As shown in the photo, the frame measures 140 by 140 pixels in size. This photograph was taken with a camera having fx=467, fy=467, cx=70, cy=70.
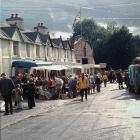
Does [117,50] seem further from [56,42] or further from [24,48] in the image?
[24,48]

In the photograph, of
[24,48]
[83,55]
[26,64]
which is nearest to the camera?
[26,64]

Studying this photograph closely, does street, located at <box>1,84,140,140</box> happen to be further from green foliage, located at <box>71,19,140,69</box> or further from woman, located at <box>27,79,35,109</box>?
green foliage, located at <box>71,19,140,69</box>

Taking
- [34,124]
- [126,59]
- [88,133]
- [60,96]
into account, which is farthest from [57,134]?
[126,59]

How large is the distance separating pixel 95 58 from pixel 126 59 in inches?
411

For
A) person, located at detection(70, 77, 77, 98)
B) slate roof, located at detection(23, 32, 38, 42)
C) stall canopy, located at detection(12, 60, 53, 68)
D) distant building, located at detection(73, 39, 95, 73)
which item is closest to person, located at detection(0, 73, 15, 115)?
person, located at detection(70, 77, 77, 98)

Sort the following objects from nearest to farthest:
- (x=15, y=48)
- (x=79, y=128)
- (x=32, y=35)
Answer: (x=79, y=128), (x=15, y=48), (x=32, y=35)

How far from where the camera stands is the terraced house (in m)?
39.1

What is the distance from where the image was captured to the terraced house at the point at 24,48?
39091 millimetres

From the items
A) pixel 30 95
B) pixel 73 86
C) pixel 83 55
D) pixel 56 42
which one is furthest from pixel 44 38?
pixel 30 95

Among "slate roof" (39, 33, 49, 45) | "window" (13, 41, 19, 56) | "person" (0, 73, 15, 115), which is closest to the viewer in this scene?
"person" (0, 73, 15, 115)

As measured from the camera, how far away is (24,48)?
45.9 meters

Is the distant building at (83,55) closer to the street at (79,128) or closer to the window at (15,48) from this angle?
the window at (15,48)

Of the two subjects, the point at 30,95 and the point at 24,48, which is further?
the point at 24,48

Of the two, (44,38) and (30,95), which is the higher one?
(44,38)
